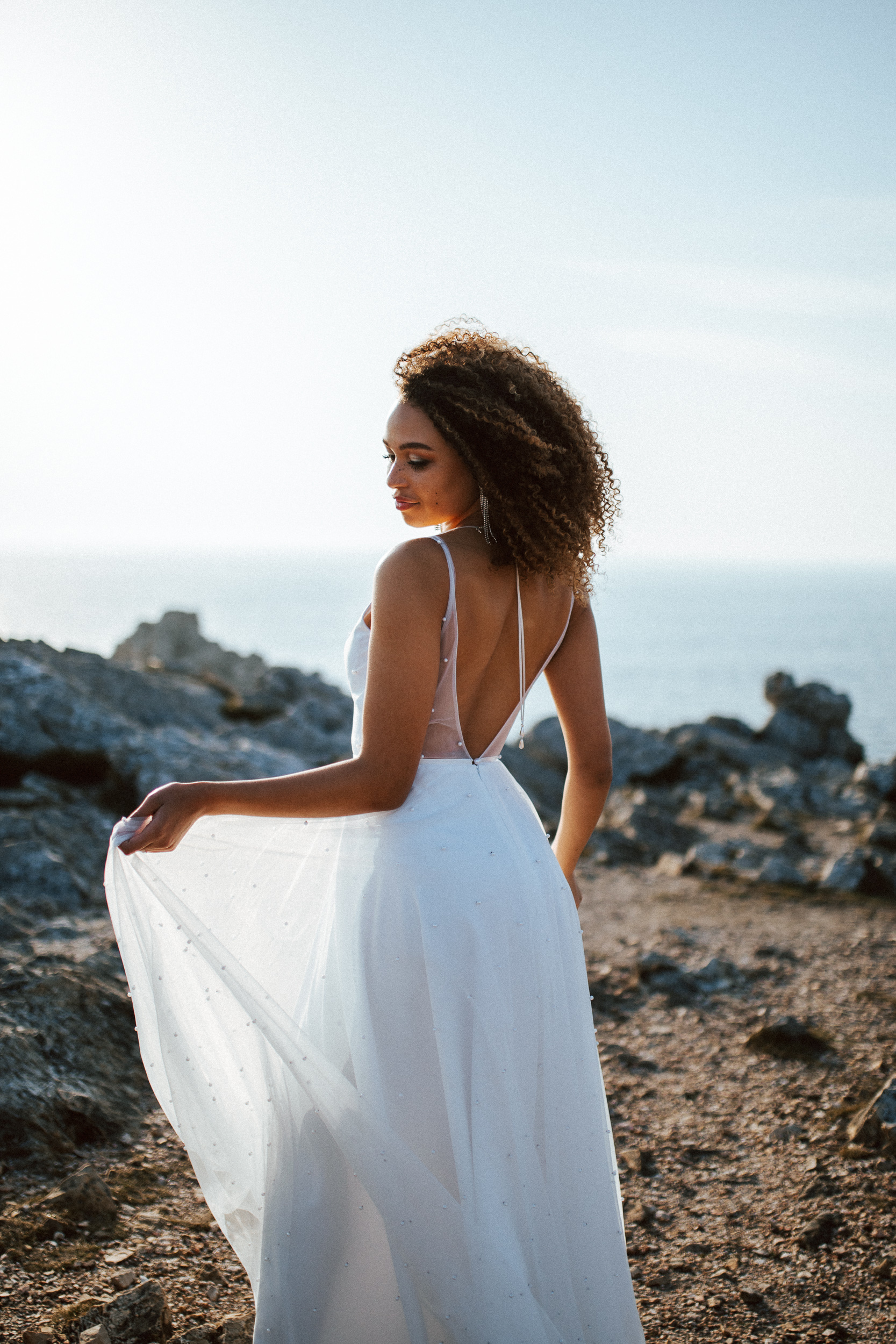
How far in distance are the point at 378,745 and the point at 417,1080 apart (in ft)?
2.44

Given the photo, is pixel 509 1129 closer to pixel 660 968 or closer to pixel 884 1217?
pixel 884 1217

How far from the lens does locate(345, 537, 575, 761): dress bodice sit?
7.06ft

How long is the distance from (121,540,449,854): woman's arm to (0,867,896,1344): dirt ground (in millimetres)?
1486

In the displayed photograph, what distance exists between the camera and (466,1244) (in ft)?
6.90

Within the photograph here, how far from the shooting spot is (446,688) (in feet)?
7.29

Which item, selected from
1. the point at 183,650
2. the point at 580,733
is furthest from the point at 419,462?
the point at 183,650

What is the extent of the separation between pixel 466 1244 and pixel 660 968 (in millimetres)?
3815

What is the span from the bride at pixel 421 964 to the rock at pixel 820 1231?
3.79 feet

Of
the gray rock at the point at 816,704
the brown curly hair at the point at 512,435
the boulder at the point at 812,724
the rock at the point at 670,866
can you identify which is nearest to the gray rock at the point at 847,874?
the rock at the point at 670,866

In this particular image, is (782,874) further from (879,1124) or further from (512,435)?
(512,435)

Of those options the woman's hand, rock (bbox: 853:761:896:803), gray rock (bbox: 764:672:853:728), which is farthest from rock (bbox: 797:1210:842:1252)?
gray rock (bbox: 764:672:853:728)

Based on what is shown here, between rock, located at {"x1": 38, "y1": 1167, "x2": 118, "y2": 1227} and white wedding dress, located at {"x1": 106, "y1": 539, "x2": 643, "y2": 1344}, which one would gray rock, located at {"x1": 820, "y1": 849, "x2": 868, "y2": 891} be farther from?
rock, located at {"x1": 38, "y1": 1167, "x2": 118, "y2": 1227}

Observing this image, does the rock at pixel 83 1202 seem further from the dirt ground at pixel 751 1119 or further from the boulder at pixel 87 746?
the boulder at pixel 87 746

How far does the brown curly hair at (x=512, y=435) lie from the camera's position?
88.4 inches
